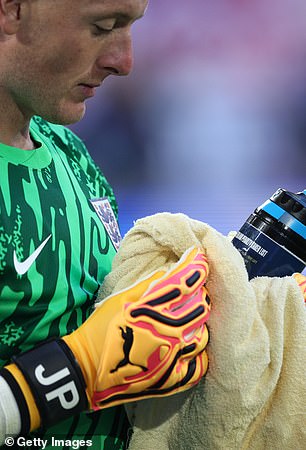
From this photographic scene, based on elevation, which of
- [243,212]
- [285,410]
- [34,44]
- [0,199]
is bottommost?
[243,212]

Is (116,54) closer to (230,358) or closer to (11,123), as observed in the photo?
(11,123)

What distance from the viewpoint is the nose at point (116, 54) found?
2.72ft

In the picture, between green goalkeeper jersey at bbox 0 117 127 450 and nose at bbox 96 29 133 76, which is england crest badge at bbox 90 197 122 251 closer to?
green goalkeeper jersey at bbox 0 117 127 450

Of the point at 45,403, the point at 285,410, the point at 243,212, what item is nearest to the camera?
the point at 45,403

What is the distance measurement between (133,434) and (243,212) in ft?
5.30

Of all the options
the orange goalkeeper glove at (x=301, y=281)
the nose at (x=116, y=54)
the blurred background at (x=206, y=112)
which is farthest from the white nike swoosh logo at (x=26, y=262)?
the blurred background at (x=206, y=112)

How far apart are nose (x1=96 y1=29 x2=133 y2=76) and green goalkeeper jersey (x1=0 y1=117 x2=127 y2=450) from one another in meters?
0.15

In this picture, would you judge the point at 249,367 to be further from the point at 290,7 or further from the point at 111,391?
the point at 290,7

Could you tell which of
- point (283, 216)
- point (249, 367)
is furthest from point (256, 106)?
point (249, 367)

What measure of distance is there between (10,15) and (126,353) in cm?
41

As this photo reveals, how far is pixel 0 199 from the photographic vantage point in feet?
2.58

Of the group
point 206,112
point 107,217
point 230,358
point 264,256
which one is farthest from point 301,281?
point 206,112

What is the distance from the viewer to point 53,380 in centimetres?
72

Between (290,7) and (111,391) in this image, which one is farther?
(290,7)
